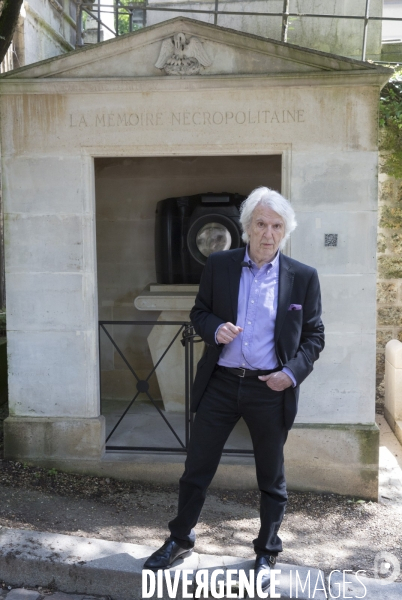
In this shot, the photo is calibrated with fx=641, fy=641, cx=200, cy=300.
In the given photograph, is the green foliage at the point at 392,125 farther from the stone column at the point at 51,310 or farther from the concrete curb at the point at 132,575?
the concrete curb at the point at 132,575

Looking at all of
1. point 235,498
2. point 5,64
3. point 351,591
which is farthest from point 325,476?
point 5,64

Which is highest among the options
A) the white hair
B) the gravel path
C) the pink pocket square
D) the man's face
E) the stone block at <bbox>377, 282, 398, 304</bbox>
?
the white hair

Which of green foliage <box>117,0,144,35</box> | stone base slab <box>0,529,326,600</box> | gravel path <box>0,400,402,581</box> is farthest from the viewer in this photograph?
green foliage <box>117,0,144,35</box>

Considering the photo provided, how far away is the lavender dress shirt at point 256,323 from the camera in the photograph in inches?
113

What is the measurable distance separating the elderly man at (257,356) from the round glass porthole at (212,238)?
8.01 feet

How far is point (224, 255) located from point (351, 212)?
1642 mm

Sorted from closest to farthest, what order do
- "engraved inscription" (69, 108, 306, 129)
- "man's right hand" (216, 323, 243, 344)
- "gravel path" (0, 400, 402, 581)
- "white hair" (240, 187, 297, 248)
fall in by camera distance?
"man's right hand" (216, 323, 243, 344) < "white hair" (240, 187, 297, 248) < "gravel path" (0, 400, 402, 581) < "engraved inscription" (69, 108, 306, 129)

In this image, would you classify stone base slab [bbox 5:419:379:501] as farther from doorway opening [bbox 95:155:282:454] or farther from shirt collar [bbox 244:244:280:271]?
shirt collar [bbox 244:244:280:271]

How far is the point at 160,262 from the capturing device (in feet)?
19.2

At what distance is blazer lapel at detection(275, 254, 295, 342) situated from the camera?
2.87 m

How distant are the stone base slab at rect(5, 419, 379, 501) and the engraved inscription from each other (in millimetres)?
2130

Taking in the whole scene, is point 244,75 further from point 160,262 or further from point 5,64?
point 5,64

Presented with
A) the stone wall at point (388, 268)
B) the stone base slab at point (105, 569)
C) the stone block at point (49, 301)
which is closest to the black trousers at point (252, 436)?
the stone base slab at point (105, 569)

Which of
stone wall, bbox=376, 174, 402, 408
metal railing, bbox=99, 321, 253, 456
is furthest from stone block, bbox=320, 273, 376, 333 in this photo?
stone wall, bbox=376, 174, 402, 408
